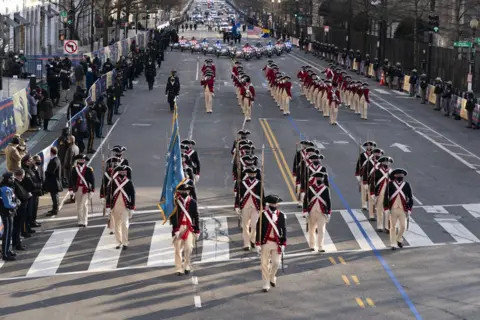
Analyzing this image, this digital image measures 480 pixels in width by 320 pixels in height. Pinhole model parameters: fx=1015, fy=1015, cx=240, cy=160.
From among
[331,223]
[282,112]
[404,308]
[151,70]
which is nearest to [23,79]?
[151,70]

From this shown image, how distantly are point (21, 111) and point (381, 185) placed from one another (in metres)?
17.3

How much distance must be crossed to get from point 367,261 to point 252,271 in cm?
247

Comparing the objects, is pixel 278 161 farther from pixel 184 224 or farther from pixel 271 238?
pixel 271 238

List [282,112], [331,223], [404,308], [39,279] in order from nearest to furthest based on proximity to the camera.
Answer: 1. [404,308]
2. [39,279]
3. [331,223]
4. [282,112]

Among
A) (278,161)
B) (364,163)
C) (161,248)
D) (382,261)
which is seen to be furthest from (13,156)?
(278,161)

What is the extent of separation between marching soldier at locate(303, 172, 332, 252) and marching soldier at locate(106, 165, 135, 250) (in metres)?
3.64

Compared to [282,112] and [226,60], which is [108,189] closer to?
[282,112]

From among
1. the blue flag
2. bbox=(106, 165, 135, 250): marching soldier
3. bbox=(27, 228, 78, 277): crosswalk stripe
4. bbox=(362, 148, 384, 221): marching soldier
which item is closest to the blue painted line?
bbox=(362, 148, 384, 221): marching soldier

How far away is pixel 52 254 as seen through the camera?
2095 cm

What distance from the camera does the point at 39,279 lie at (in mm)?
19062

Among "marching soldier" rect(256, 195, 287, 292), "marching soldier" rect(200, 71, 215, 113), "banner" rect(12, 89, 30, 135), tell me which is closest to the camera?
"marching soldier" rect(256, 195, 287, 292)

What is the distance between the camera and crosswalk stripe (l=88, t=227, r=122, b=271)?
1998 cm

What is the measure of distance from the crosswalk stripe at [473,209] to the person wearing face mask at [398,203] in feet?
13.8

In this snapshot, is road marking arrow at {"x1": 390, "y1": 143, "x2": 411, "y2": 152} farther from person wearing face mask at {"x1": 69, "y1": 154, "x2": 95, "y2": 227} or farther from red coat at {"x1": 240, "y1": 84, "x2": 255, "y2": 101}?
person wearing face mask at {"x1": 69, "y1": 154, "x2": 95, "y2": 227}
